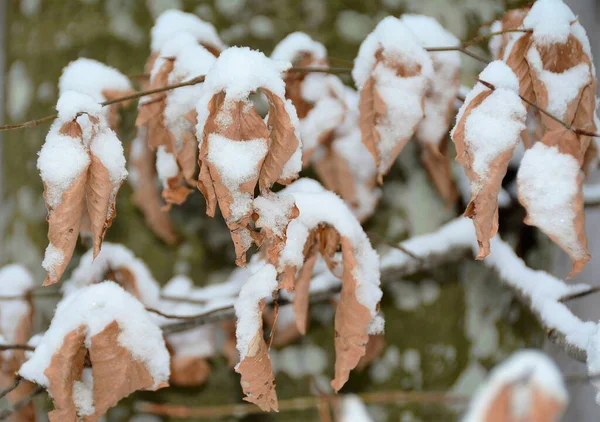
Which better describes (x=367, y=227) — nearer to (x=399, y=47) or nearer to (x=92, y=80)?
(x=399, y=47)

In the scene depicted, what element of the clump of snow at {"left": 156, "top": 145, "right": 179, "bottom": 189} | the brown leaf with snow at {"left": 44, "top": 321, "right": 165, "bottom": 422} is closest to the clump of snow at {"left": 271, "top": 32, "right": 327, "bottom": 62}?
the clump of snow at {"left": 156, "top": 145, "right": 179, "bottom": 189}

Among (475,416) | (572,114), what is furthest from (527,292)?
(475,416)

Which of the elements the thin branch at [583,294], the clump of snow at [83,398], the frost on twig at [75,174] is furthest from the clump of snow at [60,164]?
the thin branch at [583,294]

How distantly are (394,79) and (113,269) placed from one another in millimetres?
445

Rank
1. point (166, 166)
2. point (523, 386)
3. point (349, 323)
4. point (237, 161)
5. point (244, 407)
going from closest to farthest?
1. point (523, 386)
2. point (237, 161)
3. point (349, 323)
4. point (166, 166)
5. point (244, 407)

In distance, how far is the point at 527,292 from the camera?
0.80 metres

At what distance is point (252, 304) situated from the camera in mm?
611

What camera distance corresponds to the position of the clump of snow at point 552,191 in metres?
0.61

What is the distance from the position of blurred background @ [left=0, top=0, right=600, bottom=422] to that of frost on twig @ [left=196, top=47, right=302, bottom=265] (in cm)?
35

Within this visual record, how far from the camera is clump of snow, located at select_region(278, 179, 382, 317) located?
640 millimetres

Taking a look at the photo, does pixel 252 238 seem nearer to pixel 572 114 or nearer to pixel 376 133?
pixel 376 133

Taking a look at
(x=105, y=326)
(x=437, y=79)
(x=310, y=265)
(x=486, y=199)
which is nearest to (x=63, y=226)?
(x=105, y=326)

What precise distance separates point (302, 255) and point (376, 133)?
190mm

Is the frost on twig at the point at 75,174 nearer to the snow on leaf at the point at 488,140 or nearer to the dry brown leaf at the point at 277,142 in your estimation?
the dry brown leaf at the point at 277,142
